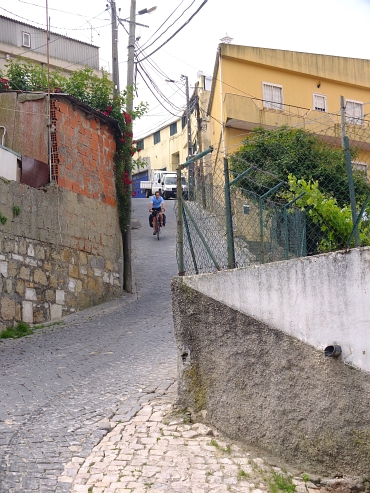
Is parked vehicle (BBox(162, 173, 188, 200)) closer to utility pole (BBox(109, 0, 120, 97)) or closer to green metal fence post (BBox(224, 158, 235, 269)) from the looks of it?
utility pole (BBox(109, 0, 120, 97))

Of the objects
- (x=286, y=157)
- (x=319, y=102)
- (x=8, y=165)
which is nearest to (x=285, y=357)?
(x=8, y=165)

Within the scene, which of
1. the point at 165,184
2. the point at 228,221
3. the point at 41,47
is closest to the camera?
the point at 228,221

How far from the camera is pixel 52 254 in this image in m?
13.3

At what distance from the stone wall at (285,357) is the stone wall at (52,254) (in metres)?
6.00

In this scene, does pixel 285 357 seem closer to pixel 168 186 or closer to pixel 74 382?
pixel 74 382

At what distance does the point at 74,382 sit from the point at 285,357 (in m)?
3.33

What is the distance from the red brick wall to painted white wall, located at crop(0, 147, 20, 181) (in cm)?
95

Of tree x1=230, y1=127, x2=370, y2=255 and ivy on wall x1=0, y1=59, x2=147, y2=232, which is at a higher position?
ivy on wall x1=0, y1=59, x2=147, y2=232

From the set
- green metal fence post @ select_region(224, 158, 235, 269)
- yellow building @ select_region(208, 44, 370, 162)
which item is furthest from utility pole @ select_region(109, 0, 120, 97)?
green metal fence post @ select_region(224, 158, 235, 269)

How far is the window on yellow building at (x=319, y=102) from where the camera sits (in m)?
26.2

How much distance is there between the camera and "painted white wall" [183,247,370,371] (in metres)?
5.47

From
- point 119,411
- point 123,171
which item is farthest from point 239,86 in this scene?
point 119,411

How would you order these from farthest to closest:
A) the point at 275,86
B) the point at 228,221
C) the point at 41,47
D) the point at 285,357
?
1. the point at 41,47
2. the point at 275,86
3. the point at 228,221
4. the point at 285,357

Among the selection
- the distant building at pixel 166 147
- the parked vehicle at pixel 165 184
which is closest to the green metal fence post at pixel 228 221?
the parked vehicle at pixel 165 184
